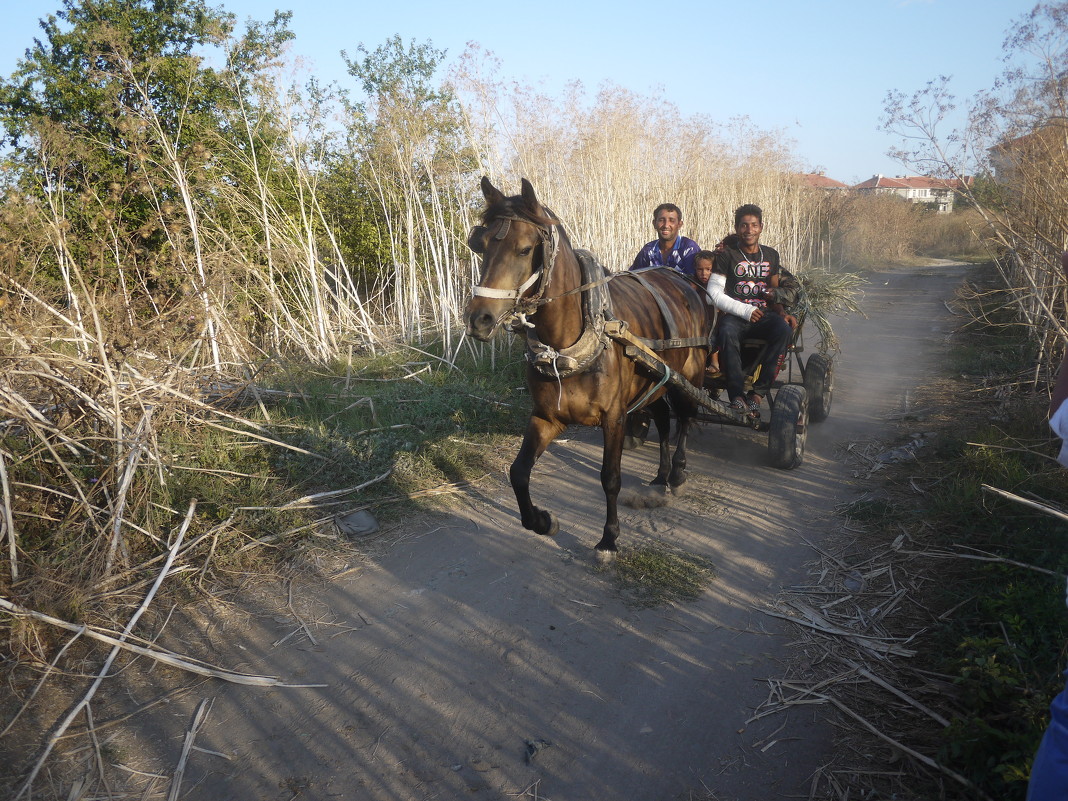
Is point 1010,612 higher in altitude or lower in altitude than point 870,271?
lower

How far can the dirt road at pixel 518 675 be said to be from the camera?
254cm

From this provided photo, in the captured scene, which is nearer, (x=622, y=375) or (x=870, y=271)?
(x=622, y=375)

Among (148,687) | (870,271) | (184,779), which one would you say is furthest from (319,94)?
(870,271)

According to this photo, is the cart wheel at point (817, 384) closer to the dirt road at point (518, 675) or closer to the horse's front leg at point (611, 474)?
the dirt road at point (518, 675)

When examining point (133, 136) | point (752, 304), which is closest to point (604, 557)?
point (752, 304)

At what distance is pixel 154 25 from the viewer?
941cm

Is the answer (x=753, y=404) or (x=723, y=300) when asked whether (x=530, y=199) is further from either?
(x=753, y=404)

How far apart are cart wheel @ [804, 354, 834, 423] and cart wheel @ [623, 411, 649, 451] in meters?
1.61

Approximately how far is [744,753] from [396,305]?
728 centimetres

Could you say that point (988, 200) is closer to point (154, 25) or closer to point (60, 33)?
point (154, 25)

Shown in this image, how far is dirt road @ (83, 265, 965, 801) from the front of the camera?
100 inches

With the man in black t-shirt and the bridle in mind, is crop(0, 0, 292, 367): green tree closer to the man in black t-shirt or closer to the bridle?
the bridle

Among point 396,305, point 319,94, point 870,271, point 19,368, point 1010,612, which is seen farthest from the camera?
point 870,271

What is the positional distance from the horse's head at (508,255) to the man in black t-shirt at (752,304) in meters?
2.56
